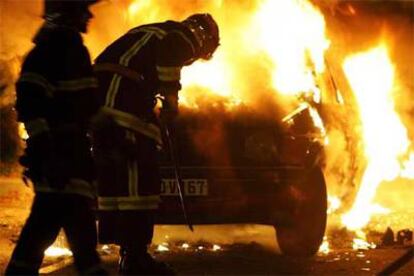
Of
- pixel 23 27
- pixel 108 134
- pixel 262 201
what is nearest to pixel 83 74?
pixel 108 134

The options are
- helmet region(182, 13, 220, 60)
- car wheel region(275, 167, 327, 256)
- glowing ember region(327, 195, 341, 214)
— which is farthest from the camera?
glowing ember region(327, 195, 341, 214)

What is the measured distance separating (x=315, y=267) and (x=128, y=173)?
1.74m

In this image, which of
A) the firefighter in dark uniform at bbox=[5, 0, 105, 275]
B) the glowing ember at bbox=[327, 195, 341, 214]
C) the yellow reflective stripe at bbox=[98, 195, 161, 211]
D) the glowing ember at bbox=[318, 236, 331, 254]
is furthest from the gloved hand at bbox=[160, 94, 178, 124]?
the glowing ember at bbox=[327, 195, 341, 214]

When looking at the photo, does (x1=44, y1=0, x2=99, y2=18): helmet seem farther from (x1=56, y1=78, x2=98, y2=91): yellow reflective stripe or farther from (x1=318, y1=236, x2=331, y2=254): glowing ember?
(x1=318, y1=236, x2=331, y2=254): glowing ember

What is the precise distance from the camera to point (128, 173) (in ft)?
17.7

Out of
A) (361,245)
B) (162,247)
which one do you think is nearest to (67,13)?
(162,247)

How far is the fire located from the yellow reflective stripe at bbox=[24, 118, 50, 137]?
4.70 meters

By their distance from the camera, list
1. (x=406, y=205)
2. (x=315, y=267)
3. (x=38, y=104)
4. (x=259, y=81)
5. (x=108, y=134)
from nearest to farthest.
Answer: (x=38, y=104)
(x=108, y=134)
(x=315, y=267)
(x=259, y=81)
(x=406, y=205)

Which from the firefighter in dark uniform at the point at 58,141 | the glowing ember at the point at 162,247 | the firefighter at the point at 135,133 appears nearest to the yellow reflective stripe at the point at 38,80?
the firefighter in dark uniform at the point at 58,141

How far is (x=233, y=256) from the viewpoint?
677cm

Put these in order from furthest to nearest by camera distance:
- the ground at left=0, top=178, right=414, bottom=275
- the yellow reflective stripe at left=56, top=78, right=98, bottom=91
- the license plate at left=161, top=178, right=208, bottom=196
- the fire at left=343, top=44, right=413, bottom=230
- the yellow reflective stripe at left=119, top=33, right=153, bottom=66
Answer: the fire at left=343, top=44, right=413, bottom=230 < the license plate at left=161, top=178, right=208, bottom=196 < the ground at left=0, top=178, right=414, bottom=275 < the yellow reflective stripe at left=119, top=33, right=153, bottom=66 < the yellow reflective stripe at left=56, top=78, right=98, bottom=91

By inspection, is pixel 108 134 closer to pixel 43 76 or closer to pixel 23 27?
pixel 43 76

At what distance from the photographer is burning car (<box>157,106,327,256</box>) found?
253 inches

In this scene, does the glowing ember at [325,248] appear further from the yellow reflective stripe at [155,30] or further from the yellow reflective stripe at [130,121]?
the yellow reflective stripe at [155,30]
